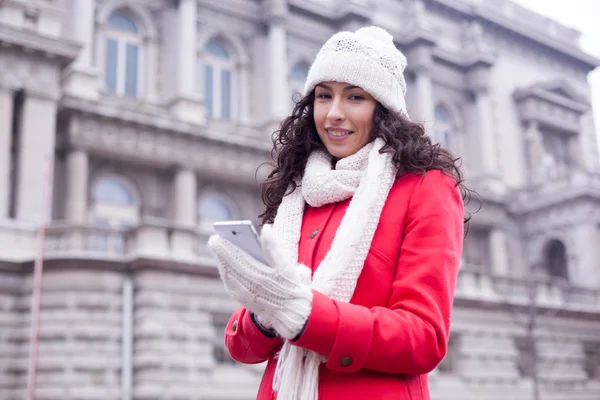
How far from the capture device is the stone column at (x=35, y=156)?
19266 mm

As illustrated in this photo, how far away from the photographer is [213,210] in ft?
84.6

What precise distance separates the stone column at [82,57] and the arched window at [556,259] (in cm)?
2051

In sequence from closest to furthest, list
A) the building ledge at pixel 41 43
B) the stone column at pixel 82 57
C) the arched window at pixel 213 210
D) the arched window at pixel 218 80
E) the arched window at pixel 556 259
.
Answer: the building ledge at pixel 41 43 < the stone column at pixel 82 57 < the arched window at pixel 213 210 < the arched window at pixel 218 80 < the arched window at pixel 556 259

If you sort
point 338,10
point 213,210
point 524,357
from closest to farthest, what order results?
point 213,210, point 524,357, point 338,10

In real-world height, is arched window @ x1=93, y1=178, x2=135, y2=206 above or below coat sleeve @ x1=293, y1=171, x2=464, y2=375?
above

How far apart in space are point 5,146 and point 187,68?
7.72 meters

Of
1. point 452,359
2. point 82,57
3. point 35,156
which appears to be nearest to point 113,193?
point 35,156

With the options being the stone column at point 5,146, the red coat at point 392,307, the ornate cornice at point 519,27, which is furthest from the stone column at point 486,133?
the red coat at point 392,307

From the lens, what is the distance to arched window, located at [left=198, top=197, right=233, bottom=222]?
83.6ft

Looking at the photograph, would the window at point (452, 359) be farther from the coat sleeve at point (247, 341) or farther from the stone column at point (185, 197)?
the coat sleeve at point (247, 341)

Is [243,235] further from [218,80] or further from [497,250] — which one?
[497,250]

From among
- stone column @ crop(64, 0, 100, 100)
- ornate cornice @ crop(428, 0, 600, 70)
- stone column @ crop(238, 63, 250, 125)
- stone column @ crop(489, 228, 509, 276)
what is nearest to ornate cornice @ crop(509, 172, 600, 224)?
stone column @ crop(489, 228, 509, 276)

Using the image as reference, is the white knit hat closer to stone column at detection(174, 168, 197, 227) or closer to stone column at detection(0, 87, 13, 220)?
stone column at detection(0, 87, 13, 220)

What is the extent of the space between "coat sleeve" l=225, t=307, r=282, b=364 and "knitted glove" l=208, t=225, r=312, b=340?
0.43 meters
